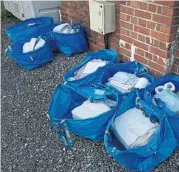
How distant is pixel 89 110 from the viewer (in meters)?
2.22

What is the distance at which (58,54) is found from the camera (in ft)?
12.0

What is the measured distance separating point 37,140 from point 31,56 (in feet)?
4.69

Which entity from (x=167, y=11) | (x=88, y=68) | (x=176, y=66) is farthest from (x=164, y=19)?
(x=88, y=68)

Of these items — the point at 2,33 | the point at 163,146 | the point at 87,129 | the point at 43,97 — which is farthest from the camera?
the point at 2,33

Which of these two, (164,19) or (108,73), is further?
(108,73)

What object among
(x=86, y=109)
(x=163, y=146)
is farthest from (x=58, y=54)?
(x=163, y=146)

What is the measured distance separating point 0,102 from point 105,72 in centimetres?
130

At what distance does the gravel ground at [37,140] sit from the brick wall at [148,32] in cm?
85

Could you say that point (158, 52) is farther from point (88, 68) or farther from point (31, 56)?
point (31, 56)

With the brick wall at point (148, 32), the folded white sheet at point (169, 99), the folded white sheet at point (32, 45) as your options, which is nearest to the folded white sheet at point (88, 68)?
the brick wall at point (148, 32)

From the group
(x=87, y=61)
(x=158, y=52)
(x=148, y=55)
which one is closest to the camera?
(x=158, y=52)

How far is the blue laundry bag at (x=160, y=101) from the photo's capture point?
6.07 feet

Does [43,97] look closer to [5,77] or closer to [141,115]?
[5,77]

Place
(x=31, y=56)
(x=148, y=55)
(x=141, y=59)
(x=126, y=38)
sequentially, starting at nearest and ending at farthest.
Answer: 1. (x=148, y=55)
2. (x=141, y=59)
3. (x=126, y=38)
4. (x=31, y=56)
